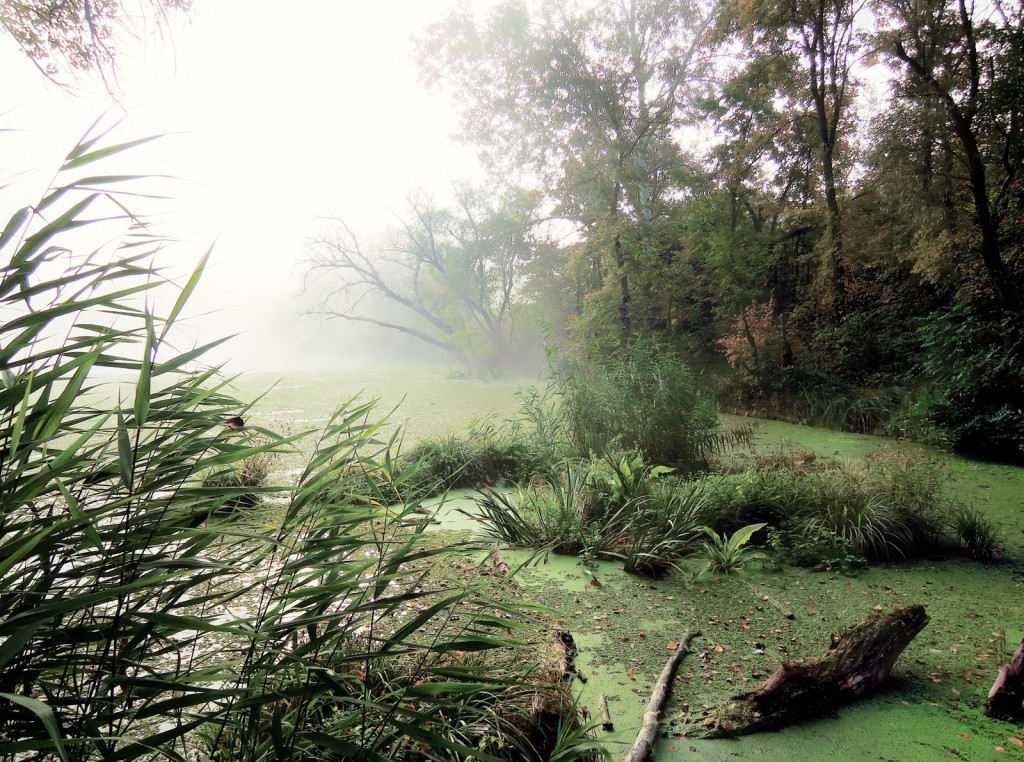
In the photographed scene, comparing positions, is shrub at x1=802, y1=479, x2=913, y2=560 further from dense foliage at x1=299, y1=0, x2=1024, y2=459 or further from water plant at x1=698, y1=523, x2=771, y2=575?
dense foliage at x1=299, y1=0, x2=1024, y2=459

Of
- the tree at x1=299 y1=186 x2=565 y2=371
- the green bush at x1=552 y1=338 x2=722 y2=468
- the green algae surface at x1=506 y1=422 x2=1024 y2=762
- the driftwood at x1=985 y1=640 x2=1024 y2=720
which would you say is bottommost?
the green algae surface at x1=506 y1=422 x2=1024 y2=762

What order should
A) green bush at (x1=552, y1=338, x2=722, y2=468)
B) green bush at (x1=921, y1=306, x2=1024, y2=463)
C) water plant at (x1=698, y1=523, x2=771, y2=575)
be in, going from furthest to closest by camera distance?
green bush at (x1=552, y1=338, x2=722, y2=468), green bush at (x1=921, y1=306, x2=1024, y2=463), water plant at (x1=698, y1=523, x2=771, y2=575)

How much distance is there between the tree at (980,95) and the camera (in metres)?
4.64

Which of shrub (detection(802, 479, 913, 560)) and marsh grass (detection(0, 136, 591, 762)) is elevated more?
marsh grass (detection(0, 136, 591, 762))

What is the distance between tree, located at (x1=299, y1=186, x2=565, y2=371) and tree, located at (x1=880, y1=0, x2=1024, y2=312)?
24.3ft

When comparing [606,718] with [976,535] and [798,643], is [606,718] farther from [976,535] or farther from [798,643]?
[976,535]

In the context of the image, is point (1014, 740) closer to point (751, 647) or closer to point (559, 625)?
point (751, 647)

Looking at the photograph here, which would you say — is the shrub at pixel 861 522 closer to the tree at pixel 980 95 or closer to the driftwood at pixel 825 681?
the driftwood at pixel 825 681

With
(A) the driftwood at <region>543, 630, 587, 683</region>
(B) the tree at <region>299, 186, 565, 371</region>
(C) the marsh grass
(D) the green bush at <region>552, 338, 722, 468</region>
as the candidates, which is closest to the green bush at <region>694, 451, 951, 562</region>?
(D) the green bush at <region>552, 338, 722, 468</region>

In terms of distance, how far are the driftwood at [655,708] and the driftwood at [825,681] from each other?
13cm

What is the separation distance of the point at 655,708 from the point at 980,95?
6.44m

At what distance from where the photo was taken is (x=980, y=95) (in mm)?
4770

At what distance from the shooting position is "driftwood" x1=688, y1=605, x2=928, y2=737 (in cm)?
154

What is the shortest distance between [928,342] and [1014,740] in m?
4.88
